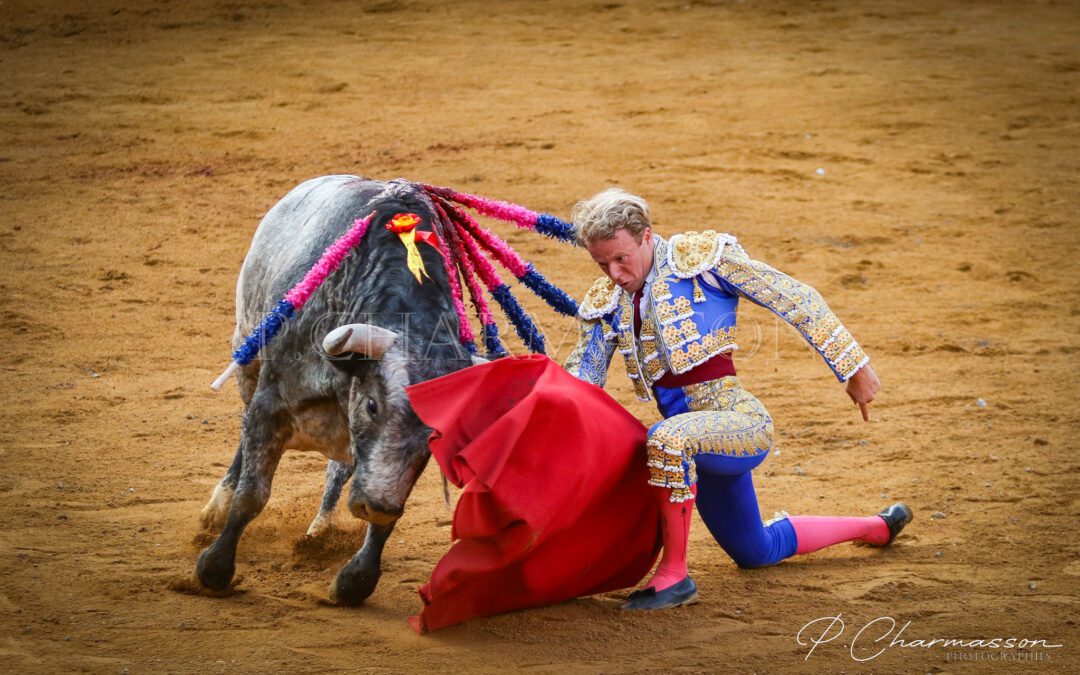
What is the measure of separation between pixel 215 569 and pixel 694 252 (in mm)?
1905

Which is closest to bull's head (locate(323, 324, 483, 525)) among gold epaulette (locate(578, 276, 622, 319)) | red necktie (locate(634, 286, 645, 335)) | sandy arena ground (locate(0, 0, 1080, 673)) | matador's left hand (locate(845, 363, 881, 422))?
sandy arena ground (locate(0, 0, 1080, 673))

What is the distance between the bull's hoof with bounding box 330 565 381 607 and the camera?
13.1 feet

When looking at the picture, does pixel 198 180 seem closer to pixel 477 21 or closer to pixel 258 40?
pixel 258 40

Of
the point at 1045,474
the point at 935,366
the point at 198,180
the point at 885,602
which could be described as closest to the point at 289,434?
the point at 885,602

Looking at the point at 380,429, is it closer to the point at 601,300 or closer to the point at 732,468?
the point at 601,300

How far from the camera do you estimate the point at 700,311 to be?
12.9ft

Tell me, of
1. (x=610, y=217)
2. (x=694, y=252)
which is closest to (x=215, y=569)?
(x=610, y=217)

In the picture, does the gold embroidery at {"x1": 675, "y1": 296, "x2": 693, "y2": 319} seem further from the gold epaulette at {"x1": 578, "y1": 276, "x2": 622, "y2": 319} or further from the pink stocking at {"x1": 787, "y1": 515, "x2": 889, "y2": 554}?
the pink stocking at {"x1": 787, "y1": 515, "x2": 889, "y2": 554}

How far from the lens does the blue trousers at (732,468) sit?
12.7 feet

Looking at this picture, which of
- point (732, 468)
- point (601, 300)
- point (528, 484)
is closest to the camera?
point (528, 484)

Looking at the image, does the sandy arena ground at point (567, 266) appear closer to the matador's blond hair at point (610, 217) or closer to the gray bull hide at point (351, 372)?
the gray bull hide at point (351, 372)

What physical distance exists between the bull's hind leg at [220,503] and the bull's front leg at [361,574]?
0.75 metres

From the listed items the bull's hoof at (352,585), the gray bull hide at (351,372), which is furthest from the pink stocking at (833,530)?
the bull's hoof at (352,585)

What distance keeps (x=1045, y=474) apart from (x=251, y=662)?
3515mm
